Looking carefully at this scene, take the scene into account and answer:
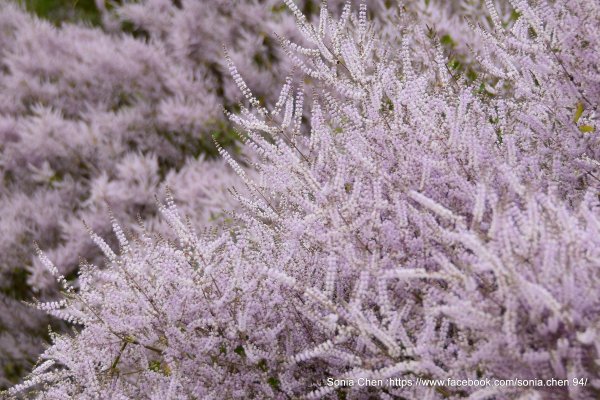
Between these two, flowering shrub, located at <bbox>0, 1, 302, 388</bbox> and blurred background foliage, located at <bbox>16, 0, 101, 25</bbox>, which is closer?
flowering shrub, located at <bbox>0, 1, 302, 388</bbox>

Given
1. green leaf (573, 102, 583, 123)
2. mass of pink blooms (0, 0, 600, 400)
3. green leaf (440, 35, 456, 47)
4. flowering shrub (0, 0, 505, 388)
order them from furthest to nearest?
flowering shrub (0, 0, 505, 388)
green leaf (440, 35, 456, 47)
green leaf (573, 102, 583, 123)
mass of pink blooms (0, 0, 600, 400)

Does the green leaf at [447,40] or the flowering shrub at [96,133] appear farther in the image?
the flowering shrub at [96,133]

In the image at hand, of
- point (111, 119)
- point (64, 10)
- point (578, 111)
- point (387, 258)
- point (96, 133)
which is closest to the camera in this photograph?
point (387, 258)

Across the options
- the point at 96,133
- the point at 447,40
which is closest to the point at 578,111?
the point at 447,40

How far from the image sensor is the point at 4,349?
5.18 metres

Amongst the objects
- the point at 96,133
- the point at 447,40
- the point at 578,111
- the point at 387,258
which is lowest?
the point at 96,133

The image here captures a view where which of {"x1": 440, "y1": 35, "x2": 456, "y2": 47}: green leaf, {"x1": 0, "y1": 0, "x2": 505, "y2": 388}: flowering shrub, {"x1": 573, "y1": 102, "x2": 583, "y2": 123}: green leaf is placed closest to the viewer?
{"x1": 573, "y1": 102, "x2": 583, "y2": 123}: green leaf

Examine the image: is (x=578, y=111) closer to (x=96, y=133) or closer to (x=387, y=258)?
(x=387, y=258)

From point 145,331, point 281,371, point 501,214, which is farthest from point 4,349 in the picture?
point 501,214

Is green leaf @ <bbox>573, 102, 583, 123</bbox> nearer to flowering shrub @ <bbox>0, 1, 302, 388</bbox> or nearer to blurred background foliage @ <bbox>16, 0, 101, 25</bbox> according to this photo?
flowering shrub @ <bbox>0, 1, 302, 388</bbox>

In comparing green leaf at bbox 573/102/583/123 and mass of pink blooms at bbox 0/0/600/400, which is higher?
green leaf at bbox 573/102/583/123

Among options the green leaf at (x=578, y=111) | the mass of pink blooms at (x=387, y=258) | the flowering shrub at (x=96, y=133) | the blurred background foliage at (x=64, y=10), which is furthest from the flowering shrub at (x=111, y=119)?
the green leaf at (x=578, y=111)

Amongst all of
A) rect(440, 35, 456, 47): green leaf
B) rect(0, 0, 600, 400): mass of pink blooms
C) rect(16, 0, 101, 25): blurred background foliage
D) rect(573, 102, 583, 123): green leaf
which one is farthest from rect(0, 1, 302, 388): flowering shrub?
rect(573, 102, 583, 123): green leaf

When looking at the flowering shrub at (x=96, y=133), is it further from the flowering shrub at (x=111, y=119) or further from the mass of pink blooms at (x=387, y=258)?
the mass of pink blooms at (x=387, y=258)
